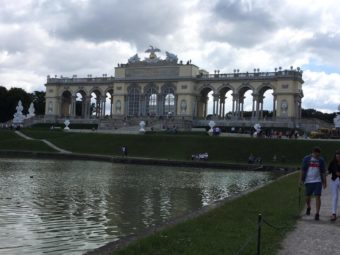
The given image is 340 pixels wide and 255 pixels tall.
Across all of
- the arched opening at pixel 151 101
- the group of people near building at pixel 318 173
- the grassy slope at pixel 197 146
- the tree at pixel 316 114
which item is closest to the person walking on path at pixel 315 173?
the group of people near building at pixel 318 173

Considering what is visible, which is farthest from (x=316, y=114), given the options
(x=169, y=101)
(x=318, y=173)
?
(x=318, y=173)

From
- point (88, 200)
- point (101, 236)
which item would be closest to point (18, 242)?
point (101, 236)

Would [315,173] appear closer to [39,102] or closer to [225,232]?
[225,232]

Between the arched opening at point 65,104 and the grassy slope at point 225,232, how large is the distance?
99.3m

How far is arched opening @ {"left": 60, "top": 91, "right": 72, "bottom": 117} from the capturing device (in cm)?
11619

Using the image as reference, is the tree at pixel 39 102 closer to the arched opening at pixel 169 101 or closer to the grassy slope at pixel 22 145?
the arched opening at pixel 169 101

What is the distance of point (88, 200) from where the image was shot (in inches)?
877

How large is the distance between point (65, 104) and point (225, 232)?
107703mm

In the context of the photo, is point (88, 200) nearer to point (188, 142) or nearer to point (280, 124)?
point (188, 142)

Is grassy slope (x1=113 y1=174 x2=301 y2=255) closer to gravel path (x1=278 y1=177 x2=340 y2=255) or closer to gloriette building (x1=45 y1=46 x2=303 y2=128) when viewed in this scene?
gravel path (x1=278 y1=177 x2=340 y2=255)

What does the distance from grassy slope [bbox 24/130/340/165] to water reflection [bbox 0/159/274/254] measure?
2194 cm

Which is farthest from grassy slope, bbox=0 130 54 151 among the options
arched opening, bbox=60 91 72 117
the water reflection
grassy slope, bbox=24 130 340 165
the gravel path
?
the gravel path

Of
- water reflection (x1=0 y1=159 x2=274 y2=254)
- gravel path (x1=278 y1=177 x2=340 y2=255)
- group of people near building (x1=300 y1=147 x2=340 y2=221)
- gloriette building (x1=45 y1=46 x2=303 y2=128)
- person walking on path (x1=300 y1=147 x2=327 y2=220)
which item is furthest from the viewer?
gloriette building (x1=45 y1=46 x2=303 y2=128)

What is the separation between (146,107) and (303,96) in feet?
96.5
